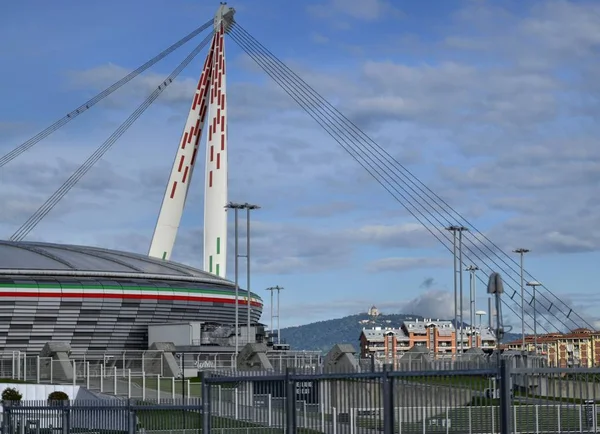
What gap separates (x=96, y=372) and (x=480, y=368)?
35385 millimetres

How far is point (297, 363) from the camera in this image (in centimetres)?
5897

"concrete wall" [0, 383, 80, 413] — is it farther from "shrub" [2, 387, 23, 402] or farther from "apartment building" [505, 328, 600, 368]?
"apartment building" [505, 328, 600, 368]

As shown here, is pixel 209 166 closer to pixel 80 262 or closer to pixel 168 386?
pixel 80 262

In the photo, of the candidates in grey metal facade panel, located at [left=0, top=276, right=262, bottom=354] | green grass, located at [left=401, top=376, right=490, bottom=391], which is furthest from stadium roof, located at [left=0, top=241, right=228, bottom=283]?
green grass, located at [left=401, top=376, right=490, bottom=391]

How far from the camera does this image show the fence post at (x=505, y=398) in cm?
1942

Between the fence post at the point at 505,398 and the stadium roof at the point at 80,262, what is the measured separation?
5993 centimetres

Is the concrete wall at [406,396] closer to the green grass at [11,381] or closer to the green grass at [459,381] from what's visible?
the green grass at [459,381]

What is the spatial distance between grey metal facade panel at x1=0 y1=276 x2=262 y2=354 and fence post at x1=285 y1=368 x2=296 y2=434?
55125 mm

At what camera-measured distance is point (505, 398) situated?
19.7 metres

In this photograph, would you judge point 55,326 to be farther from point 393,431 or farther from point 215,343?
point 393,431

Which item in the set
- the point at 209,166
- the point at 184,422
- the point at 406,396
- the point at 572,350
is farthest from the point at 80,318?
the point at 406,396

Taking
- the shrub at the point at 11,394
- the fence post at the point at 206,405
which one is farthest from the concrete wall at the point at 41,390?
the fence post at the point at 206,405

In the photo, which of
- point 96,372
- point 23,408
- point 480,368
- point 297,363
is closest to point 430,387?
point 480,368

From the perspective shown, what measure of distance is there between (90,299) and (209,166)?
23033 millimetres
